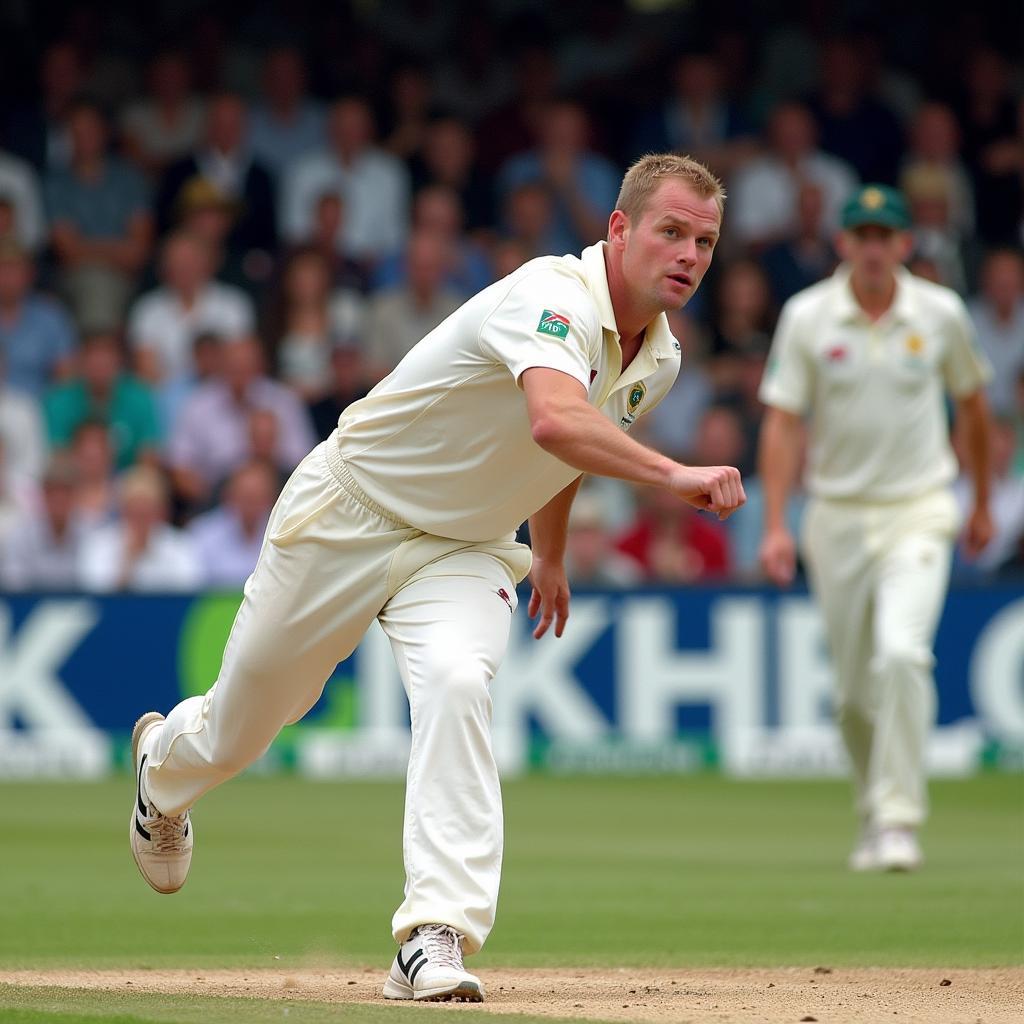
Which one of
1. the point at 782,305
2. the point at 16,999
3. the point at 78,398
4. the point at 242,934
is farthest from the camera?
the point at 782,305

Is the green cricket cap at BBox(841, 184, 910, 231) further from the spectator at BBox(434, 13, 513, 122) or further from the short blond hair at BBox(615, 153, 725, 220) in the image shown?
the spectator at BBox(434, 13, 513, 122)

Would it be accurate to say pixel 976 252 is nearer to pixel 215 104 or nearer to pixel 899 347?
pixel 215 104

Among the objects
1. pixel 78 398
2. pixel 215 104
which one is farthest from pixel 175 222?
pixel 78 398

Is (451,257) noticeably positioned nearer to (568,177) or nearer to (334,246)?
(334,246)

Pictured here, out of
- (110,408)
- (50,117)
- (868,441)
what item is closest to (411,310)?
(110,408)

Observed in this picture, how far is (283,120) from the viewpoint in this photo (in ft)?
56.3

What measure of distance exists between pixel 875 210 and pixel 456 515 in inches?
156

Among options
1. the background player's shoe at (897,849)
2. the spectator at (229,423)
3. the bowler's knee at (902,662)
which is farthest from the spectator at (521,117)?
the background player's shoe at (897,849)

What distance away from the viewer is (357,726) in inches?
524

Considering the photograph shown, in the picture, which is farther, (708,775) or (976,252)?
(976,252)

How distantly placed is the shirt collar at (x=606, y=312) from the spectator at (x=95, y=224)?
10.8m

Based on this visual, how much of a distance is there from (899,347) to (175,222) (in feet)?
27.3

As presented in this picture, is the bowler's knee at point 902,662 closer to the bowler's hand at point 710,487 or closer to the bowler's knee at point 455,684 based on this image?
the bowler's knee at point 455,684

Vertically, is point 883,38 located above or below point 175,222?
above
